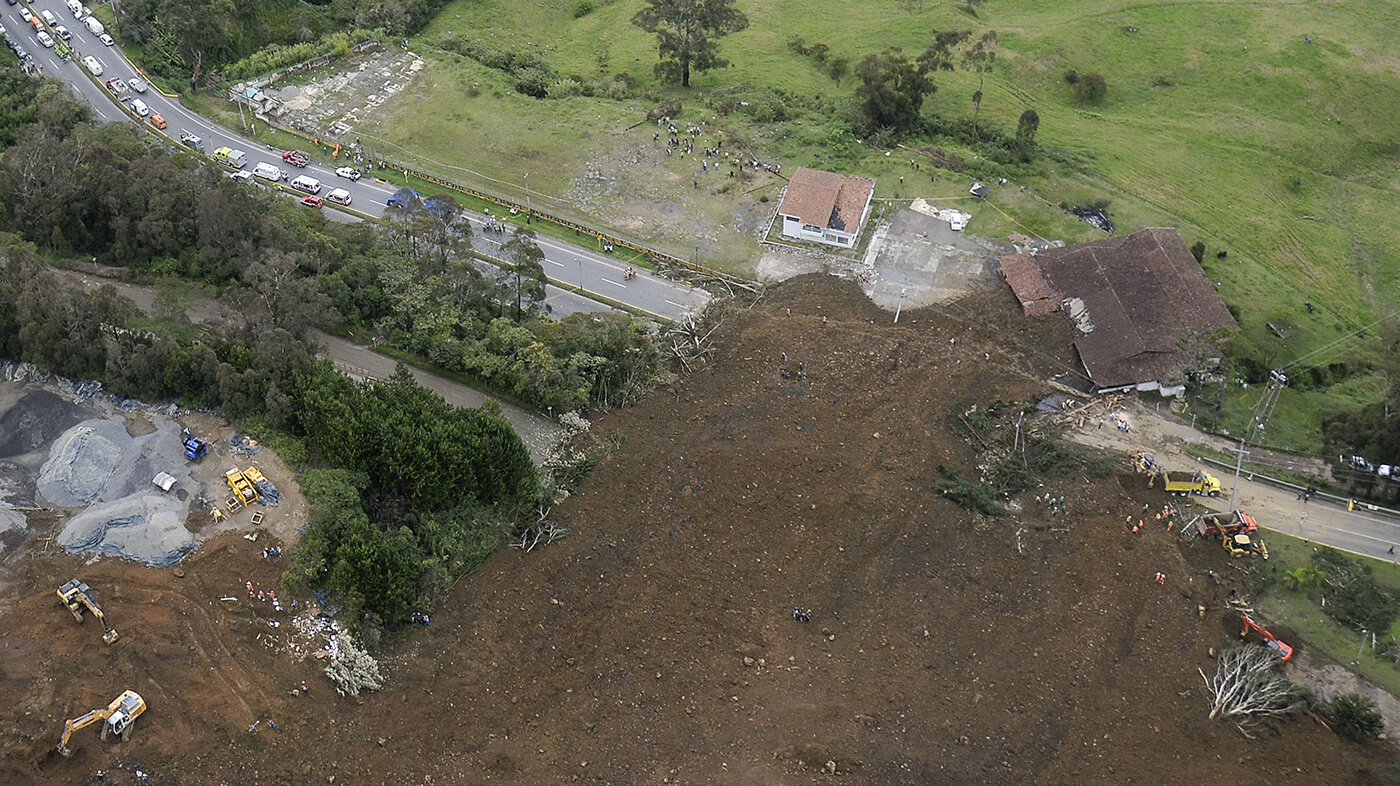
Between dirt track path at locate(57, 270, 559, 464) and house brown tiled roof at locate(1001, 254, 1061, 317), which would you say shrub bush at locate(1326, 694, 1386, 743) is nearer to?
house brown tiled roof at locate(1001, 254, 1061, 317)

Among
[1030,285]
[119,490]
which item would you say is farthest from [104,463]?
[1030,285]

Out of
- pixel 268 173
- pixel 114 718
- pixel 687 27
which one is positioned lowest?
pixel 114 718

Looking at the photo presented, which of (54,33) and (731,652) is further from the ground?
(54,33)

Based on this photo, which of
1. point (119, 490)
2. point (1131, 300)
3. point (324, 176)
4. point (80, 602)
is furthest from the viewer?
point (324, 176)

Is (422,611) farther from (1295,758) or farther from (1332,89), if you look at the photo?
(1332,89)

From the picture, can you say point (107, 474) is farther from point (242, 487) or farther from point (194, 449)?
point (242, 487)

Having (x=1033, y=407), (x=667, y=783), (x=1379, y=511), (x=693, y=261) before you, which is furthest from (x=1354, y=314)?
(x=667, y=783)

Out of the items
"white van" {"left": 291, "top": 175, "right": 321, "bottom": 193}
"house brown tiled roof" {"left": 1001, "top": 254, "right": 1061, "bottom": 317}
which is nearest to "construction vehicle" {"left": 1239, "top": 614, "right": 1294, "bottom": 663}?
"house brown tiled roof" {"left": 1001, "top": 254, "right": 1061, "bottom": 317}
